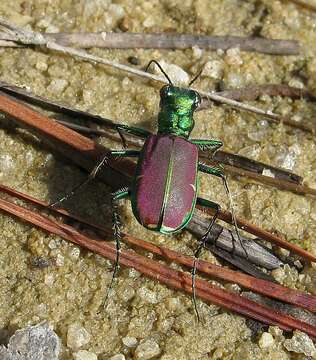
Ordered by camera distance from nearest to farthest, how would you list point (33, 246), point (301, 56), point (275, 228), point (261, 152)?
1. point (33, 246)
2. point (275, 228)
3. point (261, 152)
4. point (301, 56)

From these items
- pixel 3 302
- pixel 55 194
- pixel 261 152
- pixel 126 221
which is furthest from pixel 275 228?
pixel 3 302

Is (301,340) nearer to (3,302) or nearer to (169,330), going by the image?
(169,330)

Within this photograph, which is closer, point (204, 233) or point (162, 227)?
point (162, 227)

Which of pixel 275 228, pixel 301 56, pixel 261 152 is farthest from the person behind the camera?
pixel 301 56

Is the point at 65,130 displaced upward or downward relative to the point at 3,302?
upward

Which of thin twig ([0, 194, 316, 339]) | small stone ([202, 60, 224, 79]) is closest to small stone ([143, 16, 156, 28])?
small stone ([202, 60, 224, 79])

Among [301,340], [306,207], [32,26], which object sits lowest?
[301,340]

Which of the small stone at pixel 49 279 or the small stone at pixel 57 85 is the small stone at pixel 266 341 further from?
the small stone at pixel 57 85

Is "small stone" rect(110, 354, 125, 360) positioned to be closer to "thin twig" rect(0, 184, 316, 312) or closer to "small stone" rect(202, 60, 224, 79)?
"thin twig" rect(0, 184, 316, 312)
